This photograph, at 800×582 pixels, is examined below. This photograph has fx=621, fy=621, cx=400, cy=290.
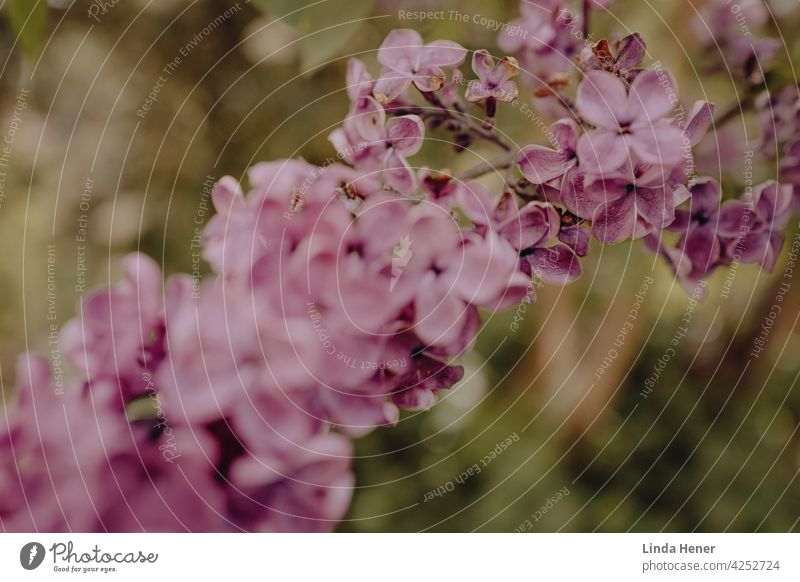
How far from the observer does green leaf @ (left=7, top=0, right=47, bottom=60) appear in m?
0.38

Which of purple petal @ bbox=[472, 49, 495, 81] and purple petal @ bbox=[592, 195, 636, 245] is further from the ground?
purple petal @ bbox=[472, 49, 495, 81]

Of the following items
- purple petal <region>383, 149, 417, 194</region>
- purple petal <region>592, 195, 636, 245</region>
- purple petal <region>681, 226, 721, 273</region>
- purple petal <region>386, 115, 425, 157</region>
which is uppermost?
purple petal <region>386, 115, 425, 157</region>

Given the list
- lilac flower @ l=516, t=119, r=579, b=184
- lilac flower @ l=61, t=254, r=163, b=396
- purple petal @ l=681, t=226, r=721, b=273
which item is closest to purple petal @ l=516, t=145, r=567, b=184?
lilac flower @ l=516, t=119, r=579, b=184

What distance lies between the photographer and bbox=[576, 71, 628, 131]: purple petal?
0.36 m

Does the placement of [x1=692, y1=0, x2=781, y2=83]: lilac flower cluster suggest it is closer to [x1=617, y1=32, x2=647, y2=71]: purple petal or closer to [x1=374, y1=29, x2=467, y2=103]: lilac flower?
[x1=617, y1=32, x2=647, y2=71]: purple petal

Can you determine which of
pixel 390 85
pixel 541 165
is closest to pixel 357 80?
pixel 390 85

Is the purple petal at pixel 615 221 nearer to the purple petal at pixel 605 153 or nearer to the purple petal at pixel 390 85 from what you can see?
the purple petal at pixel 605 153

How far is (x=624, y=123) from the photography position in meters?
0.36

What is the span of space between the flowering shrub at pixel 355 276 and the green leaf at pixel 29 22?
0.48 ft

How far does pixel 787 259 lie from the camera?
0.41 meters

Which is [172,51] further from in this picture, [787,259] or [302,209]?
[787,259]

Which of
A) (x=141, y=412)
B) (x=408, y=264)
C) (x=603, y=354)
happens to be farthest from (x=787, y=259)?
(x=141, y=412)

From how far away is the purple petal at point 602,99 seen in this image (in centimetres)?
36

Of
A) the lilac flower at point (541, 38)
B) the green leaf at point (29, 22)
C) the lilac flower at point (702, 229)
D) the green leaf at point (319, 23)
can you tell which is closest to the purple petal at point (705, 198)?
the lilac flower at point (702, 229)
